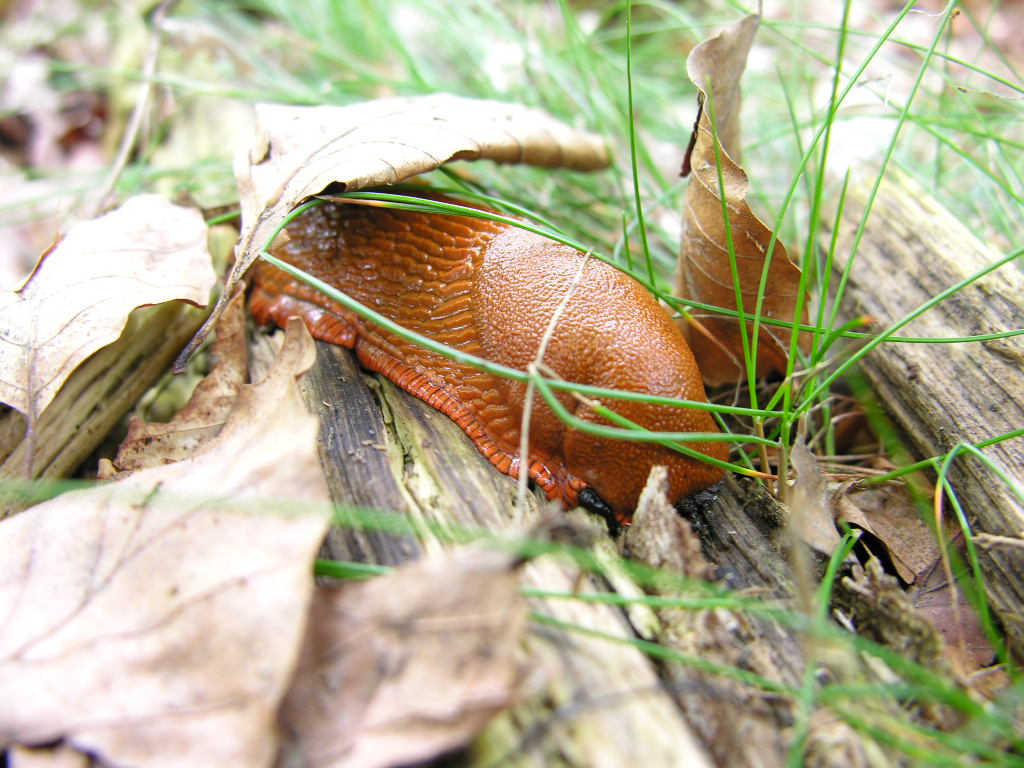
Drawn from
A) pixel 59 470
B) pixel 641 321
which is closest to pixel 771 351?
pixel 641 321

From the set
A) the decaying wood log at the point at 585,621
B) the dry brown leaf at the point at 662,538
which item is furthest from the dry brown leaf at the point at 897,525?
the dry brown leaf at the point at 662,538

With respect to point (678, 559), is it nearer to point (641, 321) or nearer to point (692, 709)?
point (692, 709)

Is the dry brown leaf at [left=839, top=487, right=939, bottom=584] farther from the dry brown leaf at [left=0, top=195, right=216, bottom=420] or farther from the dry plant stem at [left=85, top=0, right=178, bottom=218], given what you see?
the dry plant stem at [left=85, top=0, right=178, bottom=218]

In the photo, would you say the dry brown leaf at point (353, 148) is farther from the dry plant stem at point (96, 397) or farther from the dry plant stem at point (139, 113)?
the dry plant stem at point (139, 113)

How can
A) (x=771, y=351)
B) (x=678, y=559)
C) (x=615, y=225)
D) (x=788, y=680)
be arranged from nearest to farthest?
(x=788, y=680)
(x=678, y=559)
(x=771, y=351)
(x=615, y=225)

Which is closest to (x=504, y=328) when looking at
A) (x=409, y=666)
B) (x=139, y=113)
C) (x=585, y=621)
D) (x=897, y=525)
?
(x=585, y=621)

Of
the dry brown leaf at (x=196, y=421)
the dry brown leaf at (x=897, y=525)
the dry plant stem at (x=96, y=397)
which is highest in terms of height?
the dry brown leaf at (x=897, y=525)

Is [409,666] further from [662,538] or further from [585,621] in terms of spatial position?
[662,538]
